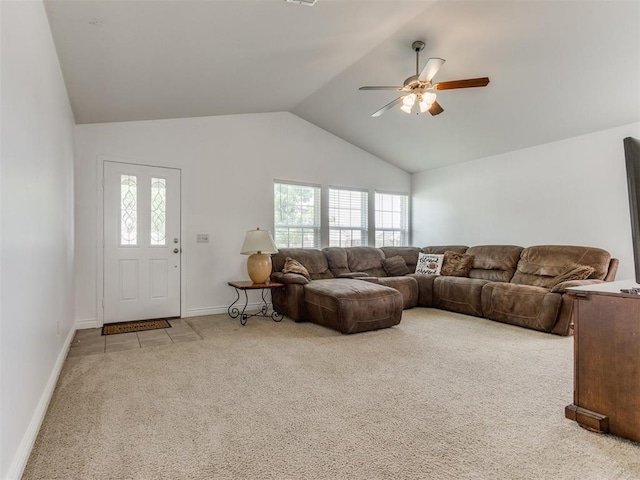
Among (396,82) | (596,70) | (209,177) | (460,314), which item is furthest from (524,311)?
(209,177)

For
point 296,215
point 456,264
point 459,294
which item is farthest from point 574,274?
point 296,215

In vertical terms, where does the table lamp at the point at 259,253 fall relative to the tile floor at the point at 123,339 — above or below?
above

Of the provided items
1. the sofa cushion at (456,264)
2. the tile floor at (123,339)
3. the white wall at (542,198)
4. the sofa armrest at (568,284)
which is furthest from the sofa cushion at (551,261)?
the tile floor at (123,339)

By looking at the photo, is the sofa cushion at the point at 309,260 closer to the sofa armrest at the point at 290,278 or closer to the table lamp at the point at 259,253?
the sofa armrest at the point at 290,278

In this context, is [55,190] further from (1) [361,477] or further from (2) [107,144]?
(1) [361,477]

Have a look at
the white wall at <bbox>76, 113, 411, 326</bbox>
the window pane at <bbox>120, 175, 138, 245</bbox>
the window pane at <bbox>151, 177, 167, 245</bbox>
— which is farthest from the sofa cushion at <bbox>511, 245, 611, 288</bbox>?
the window pane at <bbox>120, 175, 138, 245</bbox>

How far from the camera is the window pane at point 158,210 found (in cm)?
462

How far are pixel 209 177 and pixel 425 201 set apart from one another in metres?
4.16

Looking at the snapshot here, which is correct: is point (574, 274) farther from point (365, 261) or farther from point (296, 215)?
point (296, 215)

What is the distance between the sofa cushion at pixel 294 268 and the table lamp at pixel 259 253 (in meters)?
0.32

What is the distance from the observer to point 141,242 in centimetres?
452

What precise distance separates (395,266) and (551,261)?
2.22 meters

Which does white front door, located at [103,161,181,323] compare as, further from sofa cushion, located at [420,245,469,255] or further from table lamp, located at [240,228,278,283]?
sofa cushion, located at [420,245,469,255]

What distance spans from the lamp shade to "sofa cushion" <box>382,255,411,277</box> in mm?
2206
